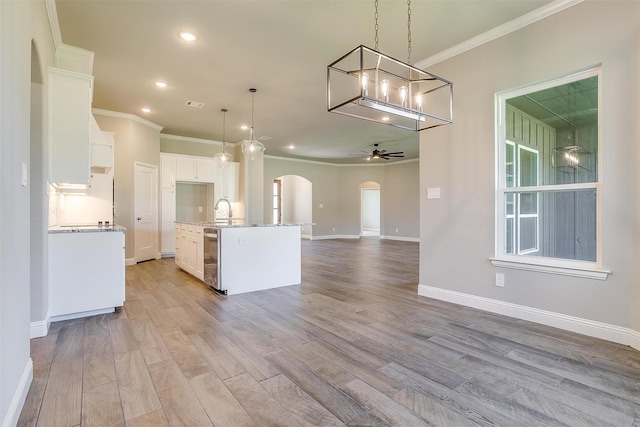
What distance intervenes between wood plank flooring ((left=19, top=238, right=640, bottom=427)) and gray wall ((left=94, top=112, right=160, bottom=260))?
307cm

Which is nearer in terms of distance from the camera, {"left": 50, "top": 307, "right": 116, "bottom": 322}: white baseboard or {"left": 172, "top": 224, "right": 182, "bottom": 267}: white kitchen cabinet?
{"left": 50, "top": 307, "right": 116, "bottom": 322}: white baseboard

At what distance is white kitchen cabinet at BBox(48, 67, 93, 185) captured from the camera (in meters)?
2.98

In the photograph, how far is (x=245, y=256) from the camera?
13.7 feet

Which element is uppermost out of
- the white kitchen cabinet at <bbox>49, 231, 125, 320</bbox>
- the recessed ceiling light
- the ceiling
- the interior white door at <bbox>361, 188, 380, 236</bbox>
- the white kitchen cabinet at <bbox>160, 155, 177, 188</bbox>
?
the ceiling

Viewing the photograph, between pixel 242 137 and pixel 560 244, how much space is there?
6621 mm

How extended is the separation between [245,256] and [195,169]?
4243 mm

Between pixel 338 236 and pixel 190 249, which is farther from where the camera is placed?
pixel 338 236

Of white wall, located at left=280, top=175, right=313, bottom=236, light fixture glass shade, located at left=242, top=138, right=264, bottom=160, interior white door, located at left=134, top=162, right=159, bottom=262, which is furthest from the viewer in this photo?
white wall, located at left=280, top=175, right=313, bottom=236

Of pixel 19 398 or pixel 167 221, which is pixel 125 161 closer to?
pixel 167 221

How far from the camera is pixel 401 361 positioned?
7.25 feet

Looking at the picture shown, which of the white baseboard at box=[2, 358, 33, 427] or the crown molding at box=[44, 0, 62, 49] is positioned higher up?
the crown molding at box=[44, 0, 62, 49]

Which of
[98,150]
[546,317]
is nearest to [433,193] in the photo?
[546,317]

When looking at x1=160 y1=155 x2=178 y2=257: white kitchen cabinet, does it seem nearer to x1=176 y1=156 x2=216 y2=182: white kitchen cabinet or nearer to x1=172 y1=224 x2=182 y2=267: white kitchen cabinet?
x1=176 y1=156 x2=216 y2=182: white kitchen cabinet

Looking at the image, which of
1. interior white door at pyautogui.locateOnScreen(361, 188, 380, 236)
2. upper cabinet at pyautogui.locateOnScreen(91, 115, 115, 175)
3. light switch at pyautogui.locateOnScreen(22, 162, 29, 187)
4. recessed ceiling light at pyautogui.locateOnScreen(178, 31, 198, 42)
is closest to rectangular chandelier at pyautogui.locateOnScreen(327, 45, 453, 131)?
recessed ceiling light at pyautogui.locateOnScreen(178, 31, 198, 42)
